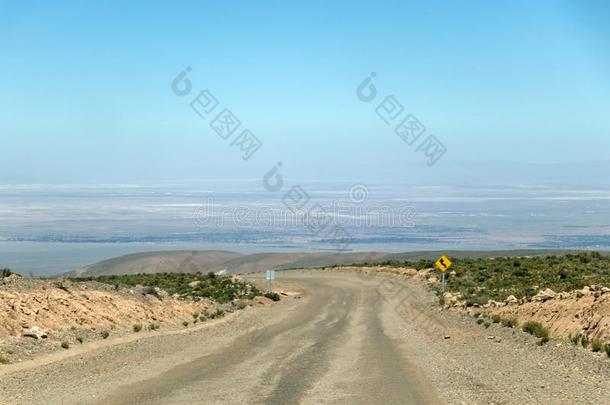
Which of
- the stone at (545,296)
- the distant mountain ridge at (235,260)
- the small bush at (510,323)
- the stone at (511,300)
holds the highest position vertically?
the distant mountain ridge at (235,260)

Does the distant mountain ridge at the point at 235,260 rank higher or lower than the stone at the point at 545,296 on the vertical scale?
higher

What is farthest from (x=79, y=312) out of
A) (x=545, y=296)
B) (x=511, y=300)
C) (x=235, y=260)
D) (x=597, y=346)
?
(x=235, y=260)

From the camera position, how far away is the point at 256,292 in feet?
152

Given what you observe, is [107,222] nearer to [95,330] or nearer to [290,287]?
[290,287]

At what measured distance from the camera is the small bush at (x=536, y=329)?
23.2 metres

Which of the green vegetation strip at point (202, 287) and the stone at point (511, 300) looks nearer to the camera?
the stone at point (511, 300)

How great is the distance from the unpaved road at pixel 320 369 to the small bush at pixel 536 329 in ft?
1.39

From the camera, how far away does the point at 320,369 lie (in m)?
18.7

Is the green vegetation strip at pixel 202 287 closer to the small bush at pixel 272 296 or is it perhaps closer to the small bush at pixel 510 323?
the small bush at pixel 272 296

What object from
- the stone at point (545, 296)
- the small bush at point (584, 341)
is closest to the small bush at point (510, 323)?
the stone at point (545, 296)

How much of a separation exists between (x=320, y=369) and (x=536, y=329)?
360 inches

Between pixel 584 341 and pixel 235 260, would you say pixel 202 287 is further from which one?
pixel 235 260

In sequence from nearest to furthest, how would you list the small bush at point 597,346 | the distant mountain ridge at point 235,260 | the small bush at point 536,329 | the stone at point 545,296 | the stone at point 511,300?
the small bush at point 597,346, the small bush at point 536,329, the stone at point 545,296, the stone at point 511,300, the distant mountain ridge at point 235,260

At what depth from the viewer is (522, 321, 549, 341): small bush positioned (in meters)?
23.2
